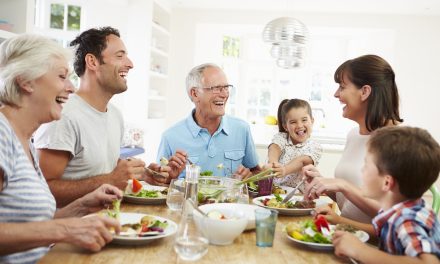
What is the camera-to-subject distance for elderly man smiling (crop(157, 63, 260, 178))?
278 cm

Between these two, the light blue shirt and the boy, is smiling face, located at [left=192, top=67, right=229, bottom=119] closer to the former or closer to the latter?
the light blue shirt

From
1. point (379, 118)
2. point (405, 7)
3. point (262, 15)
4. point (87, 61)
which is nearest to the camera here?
point (379, 118)

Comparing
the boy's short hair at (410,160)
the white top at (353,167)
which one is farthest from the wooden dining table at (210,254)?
the white top at (353,167)

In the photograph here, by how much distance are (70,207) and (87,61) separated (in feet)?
3.10

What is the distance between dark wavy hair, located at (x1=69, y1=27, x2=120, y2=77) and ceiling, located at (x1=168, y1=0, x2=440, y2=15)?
15.4 feet

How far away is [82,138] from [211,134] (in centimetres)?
93

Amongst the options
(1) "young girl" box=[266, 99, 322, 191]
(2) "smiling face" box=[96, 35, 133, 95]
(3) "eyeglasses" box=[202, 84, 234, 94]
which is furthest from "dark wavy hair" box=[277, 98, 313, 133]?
(2) "smiling face" box=[96, 35, 133, 95]

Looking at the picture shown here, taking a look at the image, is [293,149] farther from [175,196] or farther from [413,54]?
[413,54]

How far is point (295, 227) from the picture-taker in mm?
1463

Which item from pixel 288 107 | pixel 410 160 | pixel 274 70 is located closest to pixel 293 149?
pixel 288 107

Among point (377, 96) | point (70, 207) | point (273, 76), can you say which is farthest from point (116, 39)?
point (273, 76)

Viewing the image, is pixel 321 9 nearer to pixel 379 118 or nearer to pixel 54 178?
pixel 379 118

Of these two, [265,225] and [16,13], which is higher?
[16,13]

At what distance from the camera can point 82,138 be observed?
212 centimetres
